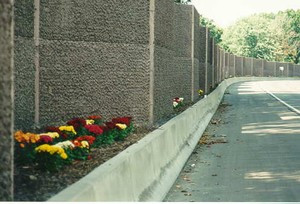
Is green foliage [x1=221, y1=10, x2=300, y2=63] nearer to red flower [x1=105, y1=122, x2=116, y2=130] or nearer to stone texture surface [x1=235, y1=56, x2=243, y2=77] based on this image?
stone texture surface [x1=235, y1=56, x2=243, y2=77]

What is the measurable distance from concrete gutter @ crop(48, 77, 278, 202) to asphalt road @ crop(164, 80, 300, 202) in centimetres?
27

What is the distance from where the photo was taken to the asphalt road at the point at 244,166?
7969mm

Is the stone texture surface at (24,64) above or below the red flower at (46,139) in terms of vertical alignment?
above

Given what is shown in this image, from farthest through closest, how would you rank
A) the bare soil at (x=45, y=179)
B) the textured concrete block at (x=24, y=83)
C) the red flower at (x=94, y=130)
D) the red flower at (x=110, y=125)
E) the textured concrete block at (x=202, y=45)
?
1. the textured concrete block at (x=202, y=45)
2. the red flower at (x=110, y=125)
3. the textured concrete block at (x=24, y=83)
4. the red flower at (x=94, y=130)
5. the bare soil at (x=45, y=179)

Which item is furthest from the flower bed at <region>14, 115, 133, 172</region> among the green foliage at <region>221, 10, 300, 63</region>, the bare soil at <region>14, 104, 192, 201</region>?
the green foliage at <region>221, 10, 300, 63</region>

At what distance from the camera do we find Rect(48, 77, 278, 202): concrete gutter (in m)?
5.05

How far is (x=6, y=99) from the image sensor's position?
472 cm

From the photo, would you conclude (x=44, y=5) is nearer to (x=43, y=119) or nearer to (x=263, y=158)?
(x=43, y=119)

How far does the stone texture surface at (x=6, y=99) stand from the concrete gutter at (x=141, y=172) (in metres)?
0.42

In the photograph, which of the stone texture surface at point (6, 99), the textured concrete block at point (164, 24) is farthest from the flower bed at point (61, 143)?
the textured concrete block at point (164, 24)

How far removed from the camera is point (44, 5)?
35.9 feet

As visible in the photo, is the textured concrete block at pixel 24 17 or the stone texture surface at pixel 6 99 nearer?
the stone texture surface at pixel 6 99

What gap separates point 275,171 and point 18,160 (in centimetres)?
462

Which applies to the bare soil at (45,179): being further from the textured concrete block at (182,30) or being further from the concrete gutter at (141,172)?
the textured concrete block at (182,30)
